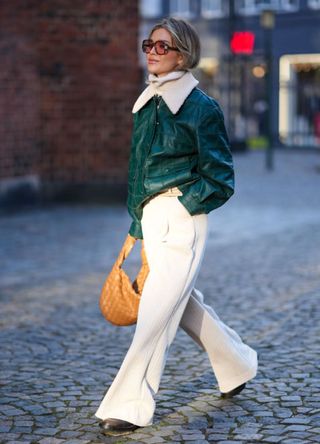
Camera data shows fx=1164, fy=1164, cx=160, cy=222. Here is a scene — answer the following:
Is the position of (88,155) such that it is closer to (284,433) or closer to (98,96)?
(98,96)

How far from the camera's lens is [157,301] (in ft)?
16.8

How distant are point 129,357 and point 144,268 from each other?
0.43 m

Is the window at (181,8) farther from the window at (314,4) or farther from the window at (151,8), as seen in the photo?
the window at (314,4)

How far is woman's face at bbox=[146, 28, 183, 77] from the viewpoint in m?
5.11

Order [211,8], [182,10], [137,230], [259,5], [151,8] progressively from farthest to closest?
1. [151,8]
2. [182,10]
3. [211,8]
4. [259,5]
5. [137,230]

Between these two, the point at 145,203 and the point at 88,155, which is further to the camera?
the point at 88,155

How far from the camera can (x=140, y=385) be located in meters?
5.11

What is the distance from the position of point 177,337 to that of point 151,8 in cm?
3714

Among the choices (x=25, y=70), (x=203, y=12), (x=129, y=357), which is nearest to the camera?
(x=129, y=357)

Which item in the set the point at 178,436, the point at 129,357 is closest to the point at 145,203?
the point at 129,357

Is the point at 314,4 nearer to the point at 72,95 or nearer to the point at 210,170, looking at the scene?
the point at 72,95

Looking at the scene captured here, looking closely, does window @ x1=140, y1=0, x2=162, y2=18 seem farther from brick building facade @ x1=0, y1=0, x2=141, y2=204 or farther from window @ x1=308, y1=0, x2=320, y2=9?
brick building facade @ x1=0, y1=0, x2=141, y2=204

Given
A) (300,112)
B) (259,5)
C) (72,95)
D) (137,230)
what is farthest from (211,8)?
(137,230)

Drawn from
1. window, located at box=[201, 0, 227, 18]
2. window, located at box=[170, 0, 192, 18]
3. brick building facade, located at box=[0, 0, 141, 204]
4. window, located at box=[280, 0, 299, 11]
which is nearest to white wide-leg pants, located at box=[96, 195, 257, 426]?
brick building facade, located at box=[0, 0, 141, 204]
